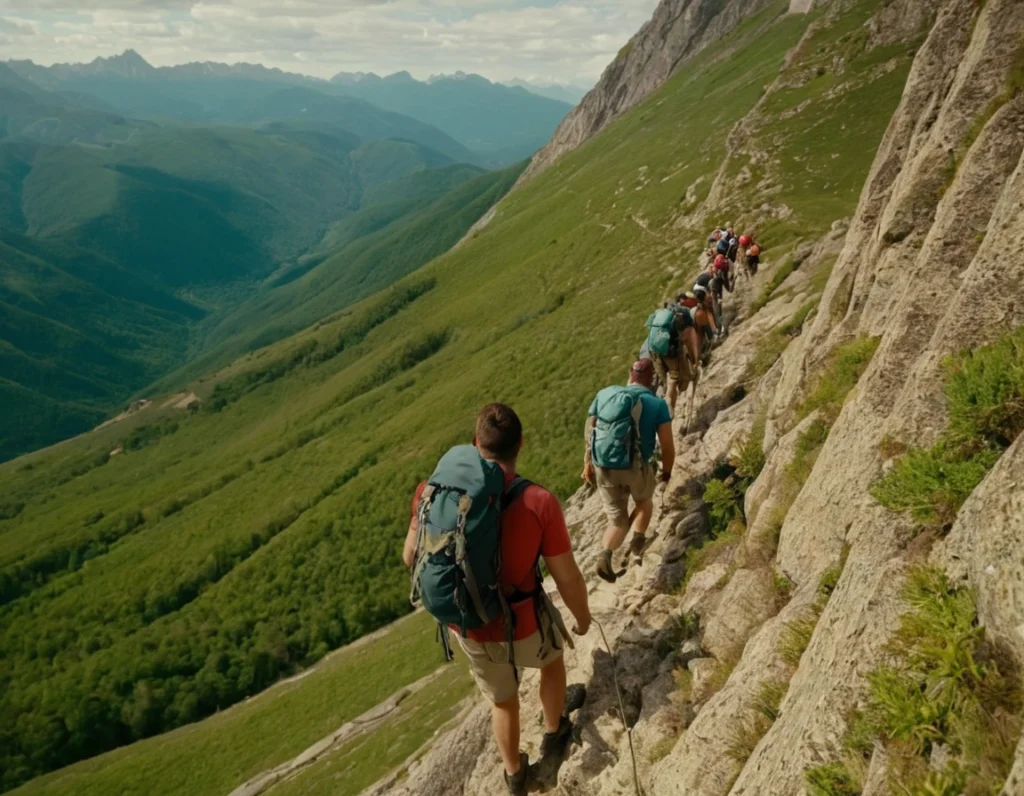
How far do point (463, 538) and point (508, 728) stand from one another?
3.29 metres

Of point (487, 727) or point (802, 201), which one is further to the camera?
point (802, 201)

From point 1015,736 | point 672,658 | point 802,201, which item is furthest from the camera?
point 802,201

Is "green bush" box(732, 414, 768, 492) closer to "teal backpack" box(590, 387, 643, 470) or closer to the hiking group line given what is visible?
"teal backpack" box(590, 387, 643, 470)

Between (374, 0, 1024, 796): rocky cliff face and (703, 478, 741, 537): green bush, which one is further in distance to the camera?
(703, 478, 741, 537): green bush

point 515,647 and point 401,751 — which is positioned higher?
point 515,647

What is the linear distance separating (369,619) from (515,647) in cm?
4988

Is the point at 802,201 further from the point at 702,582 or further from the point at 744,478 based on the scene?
the point at 702,582

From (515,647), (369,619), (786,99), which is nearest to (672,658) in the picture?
(515,647)

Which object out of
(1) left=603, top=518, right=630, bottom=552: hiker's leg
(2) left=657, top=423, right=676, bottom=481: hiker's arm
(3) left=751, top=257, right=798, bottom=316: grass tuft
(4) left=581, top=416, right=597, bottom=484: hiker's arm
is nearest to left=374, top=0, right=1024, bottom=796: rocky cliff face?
(1) left=603, top=518, right=630, bottom=552: hiker's leg

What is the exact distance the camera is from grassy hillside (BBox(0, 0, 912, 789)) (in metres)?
54.3

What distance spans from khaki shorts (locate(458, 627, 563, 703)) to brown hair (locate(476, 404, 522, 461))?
7.35 ft

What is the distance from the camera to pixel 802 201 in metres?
45.3

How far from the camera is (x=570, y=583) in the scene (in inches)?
263

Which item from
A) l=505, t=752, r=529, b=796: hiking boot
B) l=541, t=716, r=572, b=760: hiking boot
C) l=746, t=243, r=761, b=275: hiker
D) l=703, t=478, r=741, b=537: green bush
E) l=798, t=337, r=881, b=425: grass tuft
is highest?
l=746, t=243, r=761, b=275: hiker
